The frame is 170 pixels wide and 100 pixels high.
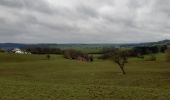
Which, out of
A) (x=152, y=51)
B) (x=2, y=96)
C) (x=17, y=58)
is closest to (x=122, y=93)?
(x=2, y=96)

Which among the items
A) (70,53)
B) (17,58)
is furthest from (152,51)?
(17,58)

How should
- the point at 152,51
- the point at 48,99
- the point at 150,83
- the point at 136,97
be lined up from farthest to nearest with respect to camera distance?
the point at 152,51 → the point at 150,83 → the point at 136,97 → the point at 48,99

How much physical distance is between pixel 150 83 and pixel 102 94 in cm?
2072

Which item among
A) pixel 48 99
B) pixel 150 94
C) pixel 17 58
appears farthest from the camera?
pixel 17 58

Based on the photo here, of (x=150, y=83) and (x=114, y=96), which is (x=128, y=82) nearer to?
(x=150, y=83)

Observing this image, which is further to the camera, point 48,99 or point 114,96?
point 114,96

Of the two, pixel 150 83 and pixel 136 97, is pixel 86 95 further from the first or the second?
pixel 150 83

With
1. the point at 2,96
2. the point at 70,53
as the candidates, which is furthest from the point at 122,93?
the point at 70,53

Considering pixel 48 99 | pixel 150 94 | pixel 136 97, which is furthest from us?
pixel 150 94

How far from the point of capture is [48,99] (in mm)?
28797

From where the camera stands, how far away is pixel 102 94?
107ft

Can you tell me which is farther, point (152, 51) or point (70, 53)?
point (152, 51)

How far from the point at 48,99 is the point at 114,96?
625 centimetres

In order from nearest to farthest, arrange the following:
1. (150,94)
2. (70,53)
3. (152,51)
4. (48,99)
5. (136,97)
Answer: (48,99), (136,97), (150,94), (70,53), (152,51)
